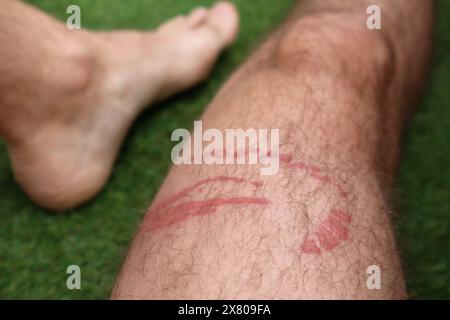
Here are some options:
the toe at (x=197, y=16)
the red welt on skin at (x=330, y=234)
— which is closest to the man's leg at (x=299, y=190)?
the red welt on skin at (x=330, y=234)

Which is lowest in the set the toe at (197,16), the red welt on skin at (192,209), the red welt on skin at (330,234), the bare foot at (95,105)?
the red welt on skin at (330,234)

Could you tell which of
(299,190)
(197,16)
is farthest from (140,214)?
(197,16)

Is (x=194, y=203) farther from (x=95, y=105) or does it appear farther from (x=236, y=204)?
(x=95, y=105)

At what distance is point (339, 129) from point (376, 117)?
5.3 inches

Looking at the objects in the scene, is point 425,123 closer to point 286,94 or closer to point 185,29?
point 286,94

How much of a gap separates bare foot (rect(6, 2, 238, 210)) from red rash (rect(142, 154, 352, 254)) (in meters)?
0.37

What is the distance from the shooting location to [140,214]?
3.99 feet

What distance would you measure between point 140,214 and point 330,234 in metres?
0.50

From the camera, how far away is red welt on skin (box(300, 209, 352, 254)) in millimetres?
835

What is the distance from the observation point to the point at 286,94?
1094 mm

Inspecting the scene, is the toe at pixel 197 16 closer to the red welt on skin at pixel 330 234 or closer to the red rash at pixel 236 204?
the red rash at pixel 236 204

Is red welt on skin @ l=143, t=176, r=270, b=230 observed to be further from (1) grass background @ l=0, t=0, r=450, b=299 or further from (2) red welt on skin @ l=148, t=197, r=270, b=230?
(1) grass background @ l=0, t=0, r=450, b=299

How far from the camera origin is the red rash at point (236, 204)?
2.80 feet
